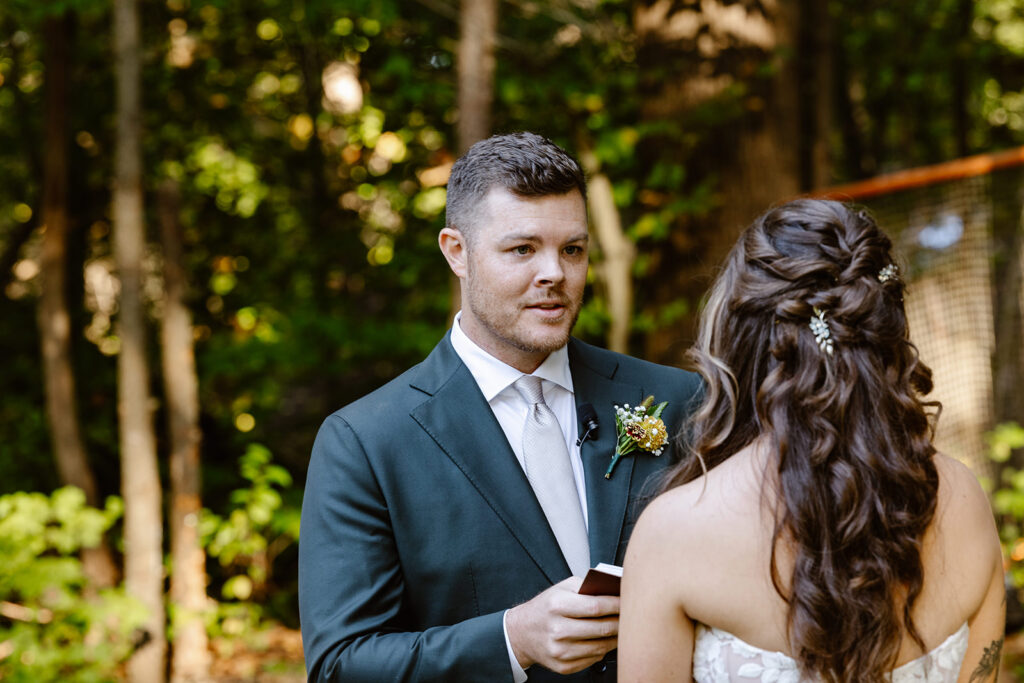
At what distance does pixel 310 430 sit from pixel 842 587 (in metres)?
7.51

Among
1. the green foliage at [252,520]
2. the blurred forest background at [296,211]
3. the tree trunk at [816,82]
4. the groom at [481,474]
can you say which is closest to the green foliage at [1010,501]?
the blurred forest background at [296,211]

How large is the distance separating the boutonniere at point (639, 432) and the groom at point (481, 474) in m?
0.03

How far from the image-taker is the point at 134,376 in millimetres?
6094

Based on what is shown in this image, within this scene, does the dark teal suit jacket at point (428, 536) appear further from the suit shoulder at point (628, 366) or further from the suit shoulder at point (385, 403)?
the suit shoulder at point (628, 366)

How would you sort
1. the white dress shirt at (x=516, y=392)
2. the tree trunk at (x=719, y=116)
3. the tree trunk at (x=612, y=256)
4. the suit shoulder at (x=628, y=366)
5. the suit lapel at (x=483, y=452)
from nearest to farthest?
the suit lapel at (x=483, y=452) → the white dress shirt at (x=516, y=392) → the suit shoulder at (x=628, y=366) → the tree trunk at (x=719, y=116) → the tree trunk at (x=612, y=256)

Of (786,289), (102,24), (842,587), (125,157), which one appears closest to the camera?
(842,587)

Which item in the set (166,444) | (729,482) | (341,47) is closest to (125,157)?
(341,47)

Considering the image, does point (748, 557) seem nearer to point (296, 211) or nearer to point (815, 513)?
point (815, 513)

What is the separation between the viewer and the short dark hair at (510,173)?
7.93 feet

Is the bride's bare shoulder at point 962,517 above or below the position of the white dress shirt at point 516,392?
below

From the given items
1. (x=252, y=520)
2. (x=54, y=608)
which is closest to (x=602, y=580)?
(x=54, y=608)

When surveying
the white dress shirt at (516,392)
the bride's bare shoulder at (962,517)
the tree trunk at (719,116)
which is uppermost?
the tree trunk at (719,116)

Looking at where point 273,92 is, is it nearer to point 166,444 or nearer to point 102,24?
point 102,24

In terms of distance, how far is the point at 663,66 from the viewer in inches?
215
